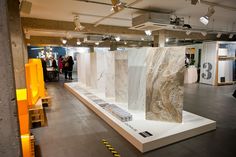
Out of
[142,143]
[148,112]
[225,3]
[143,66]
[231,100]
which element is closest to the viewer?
[142,143]

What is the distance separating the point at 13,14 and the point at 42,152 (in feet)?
9.40

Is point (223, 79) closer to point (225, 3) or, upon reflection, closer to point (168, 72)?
point (225, 3)

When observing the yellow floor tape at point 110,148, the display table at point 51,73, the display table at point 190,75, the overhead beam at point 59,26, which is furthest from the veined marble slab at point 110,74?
the display table at point 51,73

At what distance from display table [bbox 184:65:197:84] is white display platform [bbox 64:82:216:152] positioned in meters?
6.40

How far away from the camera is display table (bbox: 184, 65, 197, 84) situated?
383 inches

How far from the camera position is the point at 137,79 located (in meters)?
4.04

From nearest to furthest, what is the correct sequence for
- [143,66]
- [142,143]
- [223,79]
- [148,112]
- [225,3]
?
[142,143]
[148,112]
[143,66]
[225,3]
[223,79]

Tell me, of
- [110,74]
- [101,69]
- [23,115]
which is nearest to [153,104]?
[110,74]

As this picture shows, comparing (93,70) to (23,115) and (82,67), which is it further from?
(23,115)

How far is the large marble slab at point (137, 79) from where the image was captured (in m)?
3.98

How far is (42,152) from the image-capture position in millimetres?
2734

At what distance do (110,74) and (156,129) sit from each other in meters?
2.58

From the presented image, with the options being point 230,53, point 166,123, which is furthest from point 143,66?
point 230,53

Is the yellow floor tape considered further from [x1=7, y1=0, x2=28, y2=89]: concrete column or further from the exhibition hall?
[x1=7, y1=0, x2=28, y2=89]: concrete column
